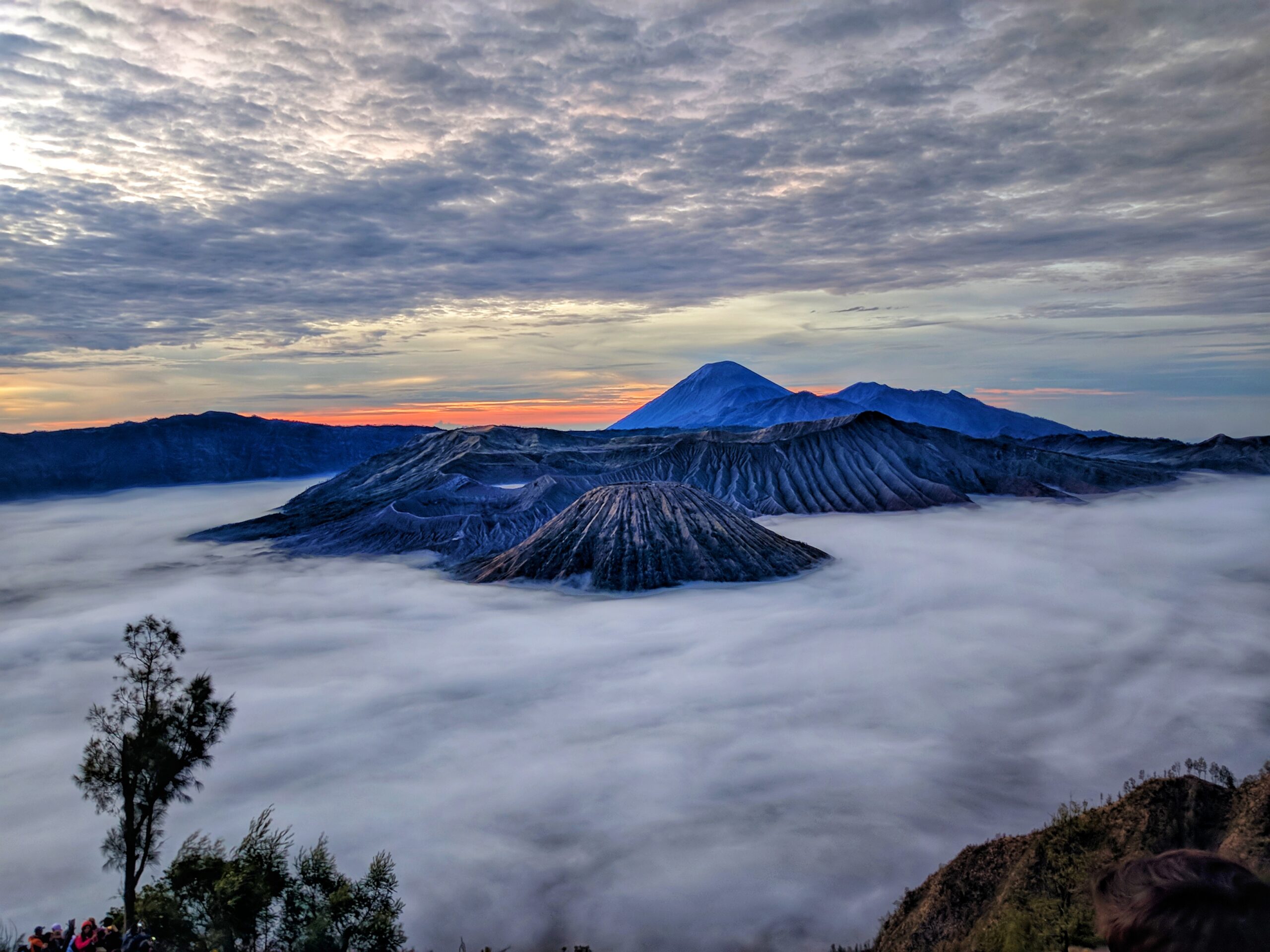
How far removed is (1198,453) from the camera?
144m

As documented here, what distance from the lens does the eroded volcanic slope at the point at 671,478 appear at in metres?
87.6

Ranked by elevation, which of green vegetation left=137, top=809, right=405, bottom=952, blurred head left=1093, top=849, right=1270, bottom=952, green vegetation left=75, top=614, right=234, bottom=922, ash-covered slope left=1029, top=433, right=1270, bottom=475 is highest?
ash-covered slope left=1029, top=433, right=1270, bottom=475

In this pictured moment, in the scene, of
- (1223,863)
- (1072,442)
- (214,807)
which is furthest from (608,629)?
(1072,442)

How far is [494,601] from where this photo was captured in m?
57.0

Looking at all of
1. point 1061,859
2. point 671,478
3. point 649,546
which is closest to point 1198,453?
point 671,478

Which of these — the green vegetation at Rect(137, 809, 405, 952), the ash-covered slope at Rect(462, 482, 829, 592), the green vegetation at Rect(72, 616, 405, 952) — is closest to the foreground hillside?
the green vegetation at Rect(137, 809, 405, 952)

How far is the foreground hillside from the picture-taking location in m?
12.0

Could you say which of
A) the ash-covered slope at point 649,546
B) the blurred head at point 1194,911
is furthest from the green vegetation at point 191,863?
the ash-covered slope at point 649,546

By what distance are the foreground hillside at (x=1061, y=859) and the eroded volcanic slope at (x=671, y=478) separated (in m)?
68.6

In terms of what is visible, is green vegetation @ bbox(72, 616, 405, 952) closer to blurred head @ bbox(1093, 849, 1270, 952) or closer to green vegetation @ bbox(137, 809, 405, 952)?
green vegetation @ bbox(137, 809, 405, 952)

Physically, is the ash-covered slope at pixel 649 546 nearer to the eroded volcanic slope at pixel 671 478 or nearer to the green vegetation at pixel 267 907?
the eroded volcanic slope at pixel 671 478

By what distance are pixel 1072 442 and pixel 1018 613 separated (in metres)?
144

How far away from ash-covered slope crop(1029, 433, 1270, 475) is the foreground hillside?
137 m

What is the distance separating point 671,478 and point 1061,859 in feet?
311
